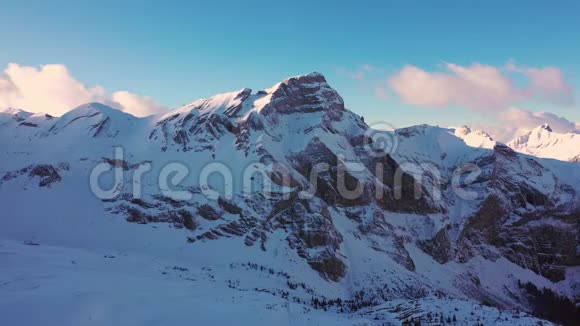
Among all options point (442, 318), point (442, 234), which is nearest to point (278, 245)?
point (442, 234)

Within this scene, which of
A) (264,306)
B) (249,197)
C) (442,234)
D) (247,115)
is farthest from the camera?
(247,115)

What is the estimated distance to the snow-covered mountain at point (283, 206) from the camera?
11469cm

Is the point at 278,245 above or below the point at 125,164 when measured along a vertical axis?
below

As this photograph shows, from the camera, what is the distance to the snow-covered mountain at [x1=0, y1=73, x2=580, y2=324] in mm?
114688

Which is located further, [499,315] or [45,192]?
[45,192]

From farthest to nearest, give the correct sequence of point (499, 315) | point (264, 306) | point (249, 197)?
point (249, 197) → point (264, 306) → point (499, 315)

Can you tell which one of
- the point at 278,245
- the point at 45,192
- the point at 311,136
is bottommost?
the point at 278,245

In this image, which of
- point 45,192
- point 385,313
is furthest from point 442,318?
point 45,192

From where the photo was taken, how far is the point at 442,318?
3609cm

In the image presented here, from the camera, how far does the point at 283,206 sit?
141 meters

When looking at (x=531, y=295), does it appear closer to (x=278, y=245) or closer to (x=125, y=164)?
(x=278, y=245)

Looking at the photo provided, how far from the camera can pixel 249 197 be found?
14075 cm

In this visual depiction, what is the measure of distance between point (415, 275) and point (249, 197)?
57797 mm

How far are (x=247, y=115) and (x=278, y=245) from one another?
6628 cm
